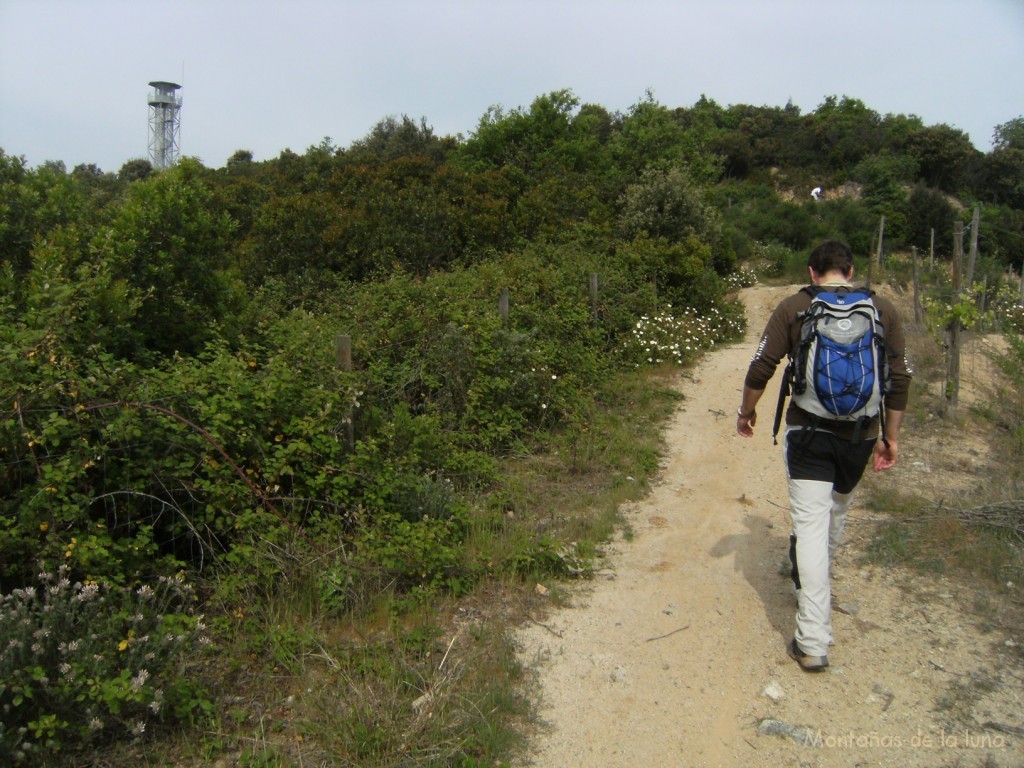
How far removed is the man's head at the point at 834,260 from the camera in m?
3.91

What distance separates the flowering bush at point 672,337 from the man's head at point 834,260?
7384mm

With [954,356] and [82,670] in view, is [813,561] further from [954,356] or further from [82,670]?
[954,356]

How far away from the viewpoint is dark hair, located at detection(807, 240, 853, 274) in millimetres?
3908

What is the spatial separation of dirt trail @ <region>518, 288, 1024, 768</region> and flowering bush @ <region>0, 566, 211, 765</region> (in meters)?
1.68

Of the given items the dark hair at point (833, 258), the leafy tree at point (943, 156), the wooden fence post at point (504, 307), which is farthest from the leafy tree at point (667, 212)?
the leafy tree at point (943, 156)

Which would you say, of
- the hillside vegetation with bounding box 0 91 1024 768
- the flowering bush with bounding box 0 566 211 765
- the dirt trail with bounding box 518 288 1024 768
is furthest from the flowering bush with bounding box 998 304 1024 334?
the flowering bush with bounding box 0 566 211 765

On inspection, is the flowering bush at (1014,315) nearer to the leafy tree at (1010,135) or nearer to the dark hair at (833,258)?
the dark hair at (833,258)

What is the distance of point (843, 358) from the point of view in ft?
12.0

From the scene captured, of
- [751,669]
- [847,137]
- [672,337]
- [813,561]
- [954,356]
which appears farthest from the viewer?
[847,137]

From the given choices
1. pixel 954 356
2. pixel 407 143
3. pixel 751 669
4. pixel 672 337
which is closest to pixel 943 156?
pixel 407 143

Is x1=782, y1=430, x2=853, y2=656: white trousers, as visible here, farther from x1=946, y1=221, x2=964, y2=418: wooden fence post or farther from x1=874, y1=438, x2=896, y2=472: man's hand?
x1=946, y1=221, x2=964, y2=418: wooden fence post

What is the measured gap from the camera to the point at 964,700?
3502mm

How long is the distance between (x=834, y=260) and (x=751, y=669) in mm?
2184

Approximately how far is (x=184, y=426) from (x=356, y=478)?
48.2 inches
